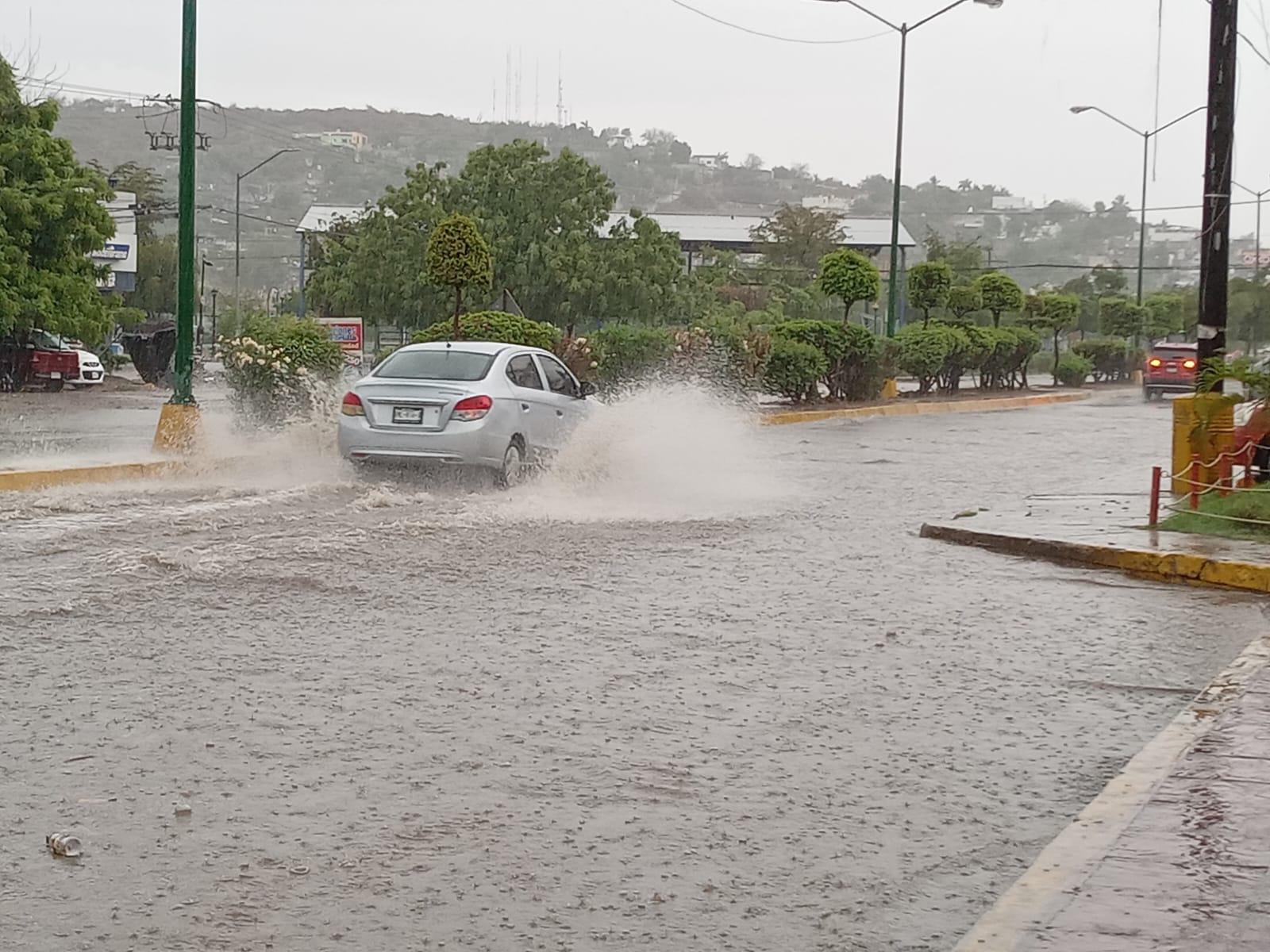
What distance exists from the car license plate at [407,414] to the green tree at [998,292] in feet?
105

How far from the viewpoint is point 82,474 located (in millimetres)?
17047

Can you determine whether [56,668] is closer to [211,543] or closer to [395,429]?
[211,543]

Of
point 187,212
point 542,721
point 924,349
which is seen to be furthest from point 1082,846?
point 924,349

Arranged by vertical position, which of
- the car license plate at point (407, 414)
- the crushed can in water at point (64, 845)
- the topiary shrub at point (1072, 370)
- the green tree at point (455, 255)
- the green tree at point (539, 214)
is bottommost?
the crushed can in water at point (64, 845)

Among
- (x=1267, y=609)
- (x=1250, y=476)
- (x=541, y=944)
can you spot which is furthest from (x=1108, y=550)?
(x=541, y=944)

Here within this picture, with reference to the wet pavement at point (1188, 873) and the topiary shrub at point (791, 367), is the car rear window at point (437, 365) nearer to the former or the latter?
the wet pavement at point (1188, 873)

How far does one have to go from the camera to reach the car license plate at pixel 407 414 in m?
16.3

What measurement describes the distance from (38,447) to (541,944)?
18348mm

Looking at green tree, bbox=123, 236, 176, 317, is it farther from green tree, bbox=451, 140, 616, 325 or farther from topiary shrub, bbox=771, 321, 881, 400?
topiary shrub, bbox=771, 321, 881, 400

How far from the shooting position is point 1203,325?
16.3 m

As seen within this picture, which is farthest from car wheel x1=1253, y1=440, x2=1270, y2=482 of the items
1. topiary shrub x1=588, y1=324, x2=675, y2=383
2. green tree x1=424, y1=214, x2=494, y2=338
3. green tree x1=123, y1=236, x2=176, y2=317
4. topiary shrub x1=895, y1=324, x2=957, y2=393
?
green tree x1=123, y1=236, x2=176, y2=317

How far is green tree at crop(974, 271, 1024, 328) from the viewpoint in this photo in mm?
46281

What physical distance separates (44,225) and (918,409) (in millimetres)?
20030

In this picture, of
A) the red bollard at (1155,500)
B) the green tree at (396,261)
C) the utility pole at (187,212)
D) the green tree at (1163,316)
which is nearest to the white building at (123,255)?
the green tree at (396,261)
